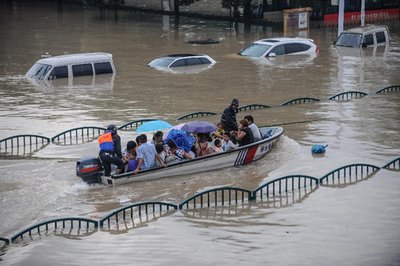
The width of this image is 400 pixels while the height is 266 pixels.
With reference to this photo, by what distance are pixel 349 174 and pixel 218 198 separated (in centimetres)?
333

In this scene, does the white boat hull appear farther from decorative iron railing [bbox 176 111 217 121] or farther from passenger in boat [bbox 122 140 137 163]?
decorative iron railing [bbox 176 111 217 121]

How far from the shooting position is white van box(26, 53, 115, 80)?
3073cm

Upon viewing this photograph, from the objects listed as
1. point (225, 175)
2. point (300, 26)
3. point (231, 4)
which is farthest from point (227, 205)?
point (231, 4)

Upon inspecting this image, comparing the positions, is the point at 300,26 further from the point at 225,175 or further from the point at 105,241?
the point at 105,241

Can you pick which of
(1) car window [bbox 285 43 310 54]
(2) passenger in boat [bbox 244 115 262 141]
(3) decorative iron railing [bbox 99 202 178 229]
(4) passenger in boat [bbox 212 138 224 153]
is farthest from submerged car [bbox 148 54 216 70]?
(3) decorative iron railing [bbox 99 202 178 229]

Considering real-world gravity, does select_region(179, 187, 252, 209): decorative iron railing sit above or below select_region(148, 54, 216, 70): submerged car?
below

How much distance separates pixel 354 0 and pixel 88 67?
2351cm

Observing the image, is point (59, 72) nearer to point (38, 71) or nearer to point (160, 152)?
point (38, 71)

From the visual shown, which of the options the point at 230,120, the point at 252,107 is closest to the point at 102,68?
the point at 252,107

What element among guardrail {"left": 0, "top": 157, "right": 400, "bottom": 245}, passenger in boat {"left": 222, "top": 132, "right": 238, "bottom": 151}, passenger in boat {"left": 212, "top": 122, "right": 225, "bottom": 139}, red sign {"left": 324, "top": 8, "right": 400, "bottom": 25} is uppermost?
red sign {"left": 324, "top": 8, "right": 400, "bottom": 25}

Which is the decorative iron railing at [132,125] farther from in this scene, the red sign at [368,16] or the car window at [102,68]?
the red sign at [368,16]

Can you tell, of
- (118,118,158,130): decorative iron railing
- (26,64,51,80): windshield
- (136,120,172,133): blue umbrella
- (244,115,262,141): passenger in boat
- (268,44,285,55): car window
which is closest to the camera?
(244,115,262,141): passenger in boat

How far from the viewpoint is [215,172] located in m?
19.5

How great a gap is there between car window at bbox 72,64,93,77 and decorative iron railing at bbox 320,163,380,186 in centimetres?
1397
